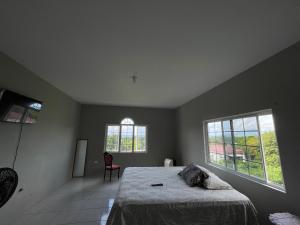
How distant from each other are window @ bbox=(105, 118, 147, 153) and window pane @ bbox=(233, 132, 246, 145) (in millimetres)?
3666

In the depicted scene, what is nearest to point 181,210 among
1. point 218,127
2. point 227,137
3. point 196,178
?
point 196,178

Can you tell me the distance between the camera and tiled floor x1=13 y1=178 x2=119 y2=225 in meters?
2.38

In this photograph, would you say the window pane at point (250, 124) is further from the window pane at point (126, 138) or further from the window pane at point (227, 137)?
the window pane at point (126, 138)

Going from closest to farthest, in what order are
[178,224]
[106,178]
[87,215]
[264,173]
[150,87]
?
[178,224] → [264,173] → [87,215] → [150,87] → [106,178]

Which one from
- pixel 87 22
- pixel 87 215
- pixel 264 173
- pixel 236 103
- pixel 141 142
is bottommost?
pixel 87 215

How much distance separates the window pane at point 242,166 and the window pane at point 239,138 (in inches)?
14.1

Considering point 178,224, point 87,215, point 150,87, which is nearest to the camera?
point 178,224

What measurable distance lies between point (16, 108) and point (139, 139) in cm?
419

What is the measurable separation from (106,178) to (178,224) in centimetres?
368

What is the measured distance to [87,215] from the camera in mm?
2559

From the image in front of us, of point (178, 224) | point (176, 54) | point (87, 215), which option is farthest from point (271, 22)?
point (87, 215)

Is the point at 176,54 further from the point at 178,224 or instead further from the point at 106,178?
the point at 106,178

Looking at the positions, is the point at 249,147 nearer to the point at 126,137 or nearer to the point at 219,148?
the point at 219,148

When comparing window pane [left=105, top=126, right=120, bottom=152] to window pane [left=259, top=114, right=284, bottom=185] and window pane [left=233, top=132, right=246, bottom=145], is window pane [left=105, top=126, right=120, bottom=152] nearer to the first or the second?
window pane [left=233, top=132, right=246, bottom=145]
